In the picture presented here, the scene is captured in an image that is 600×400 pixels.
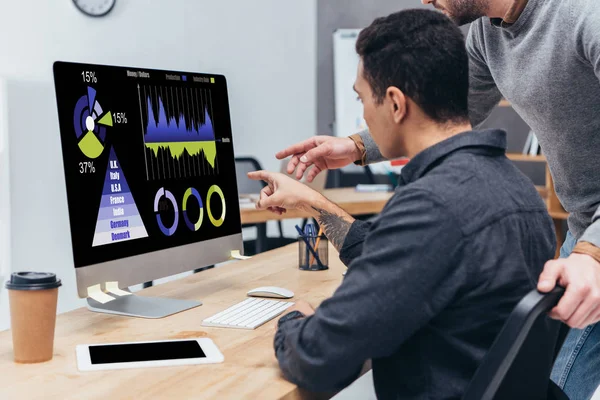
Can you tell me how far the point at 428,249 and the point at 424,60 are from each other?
343 millimetres

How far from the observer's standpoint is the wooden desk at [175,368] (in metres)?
1.11

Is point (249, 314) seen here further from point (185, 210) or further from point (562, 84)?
point (562, 84)

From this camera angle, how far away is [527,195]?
3.71 ft

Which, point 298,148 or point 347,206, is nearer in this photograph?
point 298,148

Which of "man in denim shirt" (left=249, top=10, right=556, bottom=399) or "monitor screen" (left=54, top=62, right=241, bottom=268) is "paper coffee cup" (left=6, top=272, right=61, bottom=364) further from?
"man in denim shirt" (left=249, top=10, right=556, bottom=399)

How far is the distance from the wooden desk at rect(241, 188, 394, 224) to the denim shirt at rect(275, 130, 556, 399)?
232 cm

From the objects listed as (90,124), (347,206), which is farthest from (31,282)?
(347,206)

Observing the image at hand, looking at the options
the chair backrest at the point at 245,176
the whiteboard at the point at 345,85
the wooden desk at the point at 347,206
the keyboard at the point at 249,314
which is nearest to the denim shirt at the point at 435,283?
the keyboard at the point at 249,314

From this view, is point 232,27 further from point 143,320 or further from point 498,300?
point 498,300

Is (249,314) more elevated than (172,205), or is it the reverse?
(172,205)

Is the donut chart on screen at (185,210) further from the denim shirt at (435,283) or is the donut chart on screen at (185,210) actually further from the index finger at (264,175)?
the denim shirt at (435,283)

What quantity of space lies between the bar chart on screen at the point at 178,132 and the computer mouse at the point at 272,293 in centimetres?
32

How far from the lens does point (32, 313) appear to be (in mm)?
1218

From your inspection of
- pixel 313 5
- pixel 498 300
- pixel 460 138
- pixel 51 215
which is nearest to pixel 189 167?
pixel 460 138
